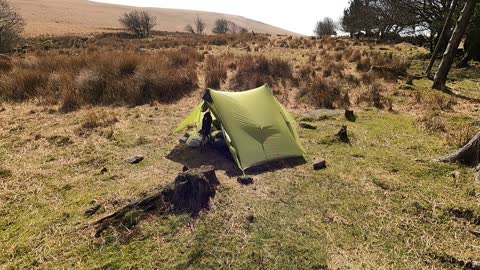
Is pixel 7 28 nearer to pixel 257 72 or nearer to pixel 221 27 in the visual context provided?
pixel 257 72

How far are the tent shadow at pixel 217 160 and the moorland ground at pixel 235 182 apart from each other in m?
0.04

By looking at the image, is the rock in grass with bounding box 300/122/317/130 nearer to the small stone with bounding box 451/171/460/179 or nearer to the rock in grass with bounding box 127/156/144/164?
the small stone with bounding box 451/171/460/179

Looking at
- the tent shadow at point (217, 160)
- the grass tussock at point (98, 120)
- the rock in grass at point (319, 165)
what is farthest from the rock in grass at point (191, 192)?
the grass tussock at point (98, 120)

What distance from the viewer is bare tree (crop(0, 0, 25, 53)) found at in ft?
61.2

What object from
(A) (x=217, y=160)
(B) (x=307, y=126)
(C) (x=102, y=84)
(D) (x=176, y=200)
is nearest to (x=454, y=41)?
(B) (x=307, y=126)

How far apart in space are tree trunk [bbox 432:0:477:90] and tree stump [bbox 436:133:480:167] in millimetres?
6105

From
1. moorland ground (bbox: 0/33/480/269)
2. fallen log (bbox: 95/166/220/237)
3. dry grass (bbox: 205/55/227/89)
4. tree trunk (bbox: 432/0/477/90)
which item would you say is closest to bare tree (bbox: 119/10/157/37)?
dry grass (bbox: 205/55/227/89)

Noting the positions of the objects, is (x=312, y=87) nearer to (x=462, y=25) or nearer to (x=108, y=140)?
(x=462, y=25)

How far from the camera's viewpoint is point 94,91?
1025cm

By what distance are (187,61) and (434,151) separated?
447 inches

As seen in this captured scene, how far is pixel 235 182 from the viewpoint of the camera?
514 centimetres

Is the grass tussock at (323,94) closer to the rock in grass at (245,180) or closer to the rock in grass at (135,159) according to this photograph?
the rock in grass at (245,180)

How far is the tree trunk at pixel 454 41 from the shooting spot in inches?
371

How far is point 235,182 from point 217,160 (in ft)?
3.56
